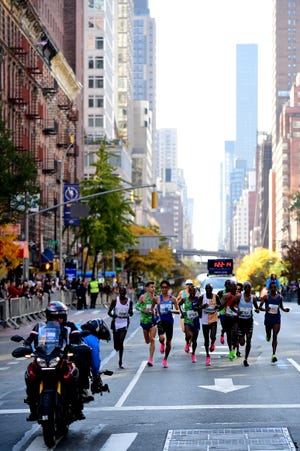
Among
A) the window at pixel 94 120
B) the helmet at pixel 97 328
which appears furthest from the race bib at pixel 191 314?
the window at pixel 94 120

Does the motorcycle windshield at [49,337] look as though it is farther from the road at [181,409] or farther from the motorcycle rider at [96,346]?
the motorcycle rider at [96,346]

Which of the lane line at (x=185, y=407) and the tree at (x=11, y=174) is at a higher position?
the tree at (x=11, y=174)

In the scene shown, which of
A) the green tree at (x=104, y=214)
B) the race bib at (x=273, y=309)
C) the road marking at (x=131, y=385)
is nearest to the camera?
the road marking at (x=131, y=385)

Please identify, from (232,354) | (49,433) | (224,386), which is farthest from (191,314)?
(49,433)

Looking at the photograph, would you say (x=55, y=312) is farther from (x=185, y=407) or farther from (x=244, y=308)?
(x=244, y=308)

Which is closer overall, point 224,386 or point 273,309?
point 224,386

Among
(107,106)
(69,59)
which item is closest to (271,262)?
(107,106)

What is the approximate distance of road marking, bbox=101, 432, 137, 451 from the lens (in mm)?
13125

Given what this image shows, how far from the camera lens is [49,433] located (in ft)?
42.8

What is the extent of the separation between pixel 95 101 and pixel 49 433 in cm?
13187

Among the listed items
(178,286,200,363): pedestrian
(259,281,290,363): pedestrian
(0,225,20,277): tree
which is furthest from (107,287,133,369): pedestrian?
(0,225,20,277): tree

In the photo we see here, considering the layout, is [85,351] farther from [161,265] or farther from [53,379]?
[161,265]

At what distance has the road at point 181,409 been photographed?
13461 mm

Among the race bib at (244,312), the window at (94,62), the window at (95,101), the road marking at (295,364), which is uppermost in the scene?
the window at (94,62)
